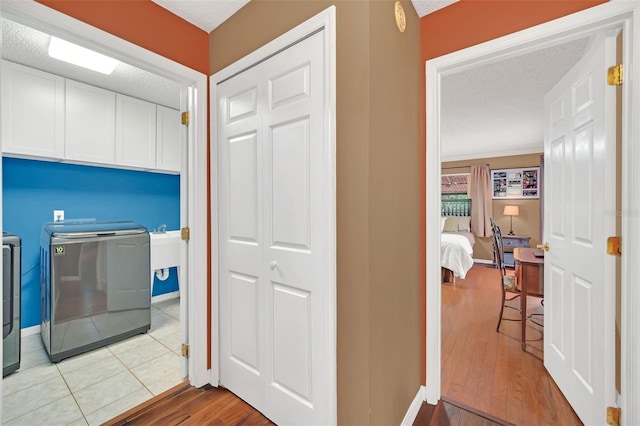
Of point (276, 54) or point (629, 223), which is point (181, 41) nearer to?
point (276, 54)

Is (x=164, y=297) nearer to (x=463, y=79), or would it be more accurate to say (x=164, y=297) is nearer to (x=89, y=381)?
(x=89, y=381)

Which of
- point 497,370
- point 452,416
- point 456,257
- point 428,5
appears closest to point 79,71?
point 428,5

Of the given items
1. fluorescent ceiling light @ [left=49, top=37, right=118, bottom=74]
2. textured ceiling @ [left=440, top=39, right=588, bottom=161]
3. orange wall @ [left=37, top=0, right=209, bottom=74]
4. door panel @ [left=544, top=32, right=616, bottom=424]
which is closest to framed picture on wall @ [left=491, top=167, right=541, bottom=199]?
textured ceiling @ [left=440, top=39, right=588, bottom=161]

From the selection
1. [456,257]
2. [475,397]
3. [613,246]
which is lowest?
[475,397]

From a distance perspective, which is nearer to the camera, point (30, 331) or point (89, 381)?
point (89, 381)

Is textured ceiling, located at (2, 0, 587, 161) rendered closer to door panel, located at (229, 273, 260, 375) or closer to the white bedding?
door panel, located at (229, 273, 260, 375)

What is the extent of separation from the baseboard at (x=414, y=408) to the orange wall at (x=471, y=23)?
0.10 meters

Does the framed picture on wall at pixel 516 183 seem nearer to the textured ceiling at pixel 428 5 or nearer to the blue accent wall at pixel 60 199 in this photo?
the textured ceiling at pixel 428 5

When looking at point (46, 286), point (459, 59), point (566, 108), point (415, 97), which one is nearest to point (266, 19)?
point (415, 97)

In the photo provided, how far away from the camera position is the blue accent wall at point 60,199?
2.59 metres

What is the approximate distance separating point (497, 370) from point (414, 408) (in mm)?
930

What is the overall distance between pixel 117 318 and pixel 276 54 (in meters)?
2.63

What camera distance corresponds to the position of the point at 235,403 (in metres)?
1.73

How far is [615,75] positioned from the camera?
1321mm
